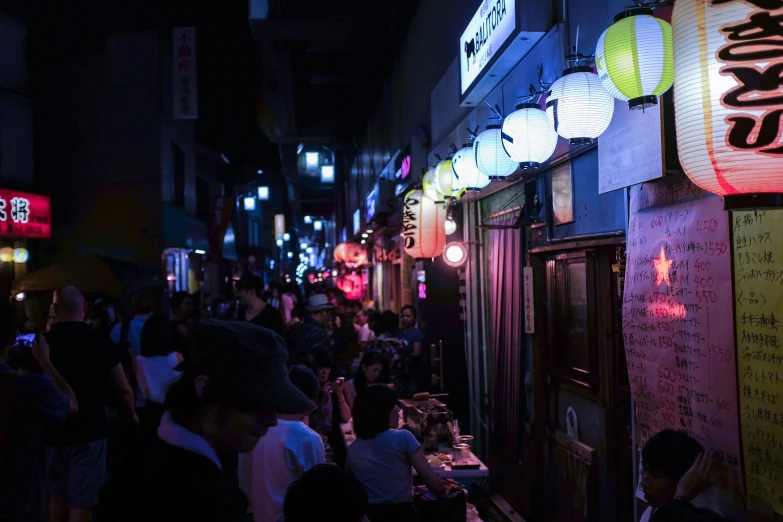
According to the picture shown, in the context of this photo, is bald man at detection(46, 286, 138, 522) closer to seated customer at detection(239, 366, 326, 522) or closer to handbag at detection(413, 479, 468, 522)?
seated customer at detection(239, 366, 326, 522)

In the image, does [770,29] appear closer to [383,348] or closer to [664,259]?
[664,259]

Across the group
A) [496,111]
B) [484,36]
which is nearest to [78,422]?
[496,111]

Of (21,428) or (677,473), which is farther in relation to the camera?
(21,428)

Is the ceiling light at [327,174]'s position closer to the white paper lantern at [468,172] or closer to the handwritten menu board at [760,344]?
the white paper lantern at [468,172]

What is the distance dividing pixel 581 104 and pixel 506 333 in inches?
175

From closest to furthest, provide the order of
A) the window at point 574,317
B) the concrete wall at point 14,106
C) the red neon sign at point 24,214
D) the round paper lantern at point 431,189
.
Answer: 1. the window at point 574,317
2. the round paper lantern at point 431,189
3. the red neon sign at point 24,214
4. the concrete wall at point 14,106

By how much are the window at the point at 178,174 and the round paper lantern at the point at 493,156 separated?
2003 centimetres

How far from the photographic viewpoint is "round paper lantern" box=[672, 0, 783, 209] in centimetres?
315

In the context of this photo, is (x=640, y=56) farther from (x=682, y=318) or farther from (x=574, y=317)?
(x=574, y=317)

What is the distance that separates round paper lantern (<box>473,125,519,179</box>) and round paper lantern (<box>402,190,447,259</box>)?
363 cm

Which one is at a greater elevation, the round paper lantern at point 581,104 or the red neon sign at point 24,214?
the red neon sign at point 24,214

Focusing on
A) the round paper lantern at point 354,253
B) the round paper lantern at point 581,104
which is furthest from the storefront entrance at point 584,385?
the round paper lantern at point 354,253

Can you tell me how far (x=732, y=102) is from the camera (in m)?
3.24

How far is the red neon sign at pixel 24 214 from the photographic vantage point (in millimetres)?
18312
